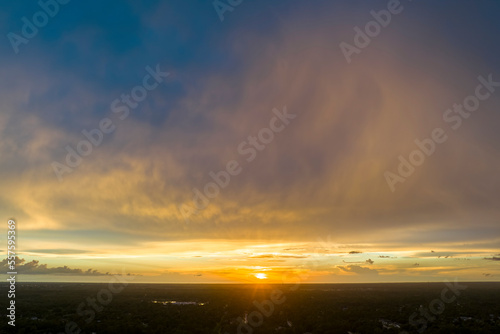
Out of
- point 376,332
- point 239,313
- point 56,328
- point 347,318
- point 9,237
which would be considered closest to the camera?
point 9,237

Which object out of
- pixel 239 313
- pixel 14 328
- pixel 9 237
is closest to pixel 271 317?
pixel 239 313

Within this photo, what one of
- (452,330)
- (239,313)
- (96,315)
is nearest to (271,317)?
(239,313)

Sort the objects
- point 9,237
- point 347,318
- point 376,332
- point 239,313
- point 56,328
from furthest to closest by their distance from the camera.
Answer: point 239,313 < point 347,318 < point 56,328 < point 376,332 < point 9,237

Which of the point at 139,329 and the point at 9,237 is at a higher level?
the point at 9,237

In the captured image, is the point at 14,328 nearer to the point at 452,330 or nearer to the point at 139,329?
the point at 139,329

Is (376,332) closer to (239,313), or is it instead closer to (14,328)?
(239,313)

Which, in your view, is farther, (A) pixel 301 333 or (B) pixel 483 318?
(B) pixel 483 318

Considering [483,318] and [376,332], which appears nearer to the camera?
[376,332]

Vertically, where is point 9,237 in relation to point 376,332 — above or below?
above

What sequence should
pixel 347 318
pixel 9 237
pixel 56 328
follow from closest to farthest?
pixel 9 237, pixel 56 328, pixel 347 318
